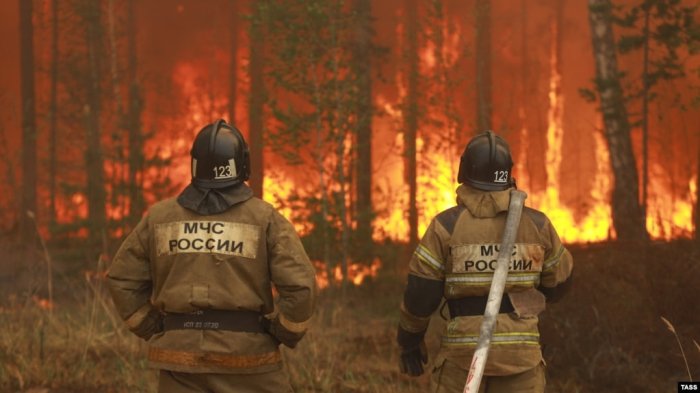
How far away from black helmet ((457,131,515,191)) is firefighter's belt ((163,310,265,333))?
130 cm

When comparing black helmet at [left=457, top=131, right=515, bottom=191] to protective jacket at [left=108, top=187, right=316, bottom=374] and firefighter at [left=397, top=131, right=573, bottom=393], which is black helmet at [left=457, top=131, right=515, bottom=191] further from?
protective jacket at [left=108, top=187, right=316, bottom=374]

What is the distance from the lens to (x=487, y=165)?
13.6 ft

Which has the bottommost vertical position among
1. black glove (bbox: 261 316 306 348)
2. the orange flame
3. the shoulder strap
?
the orange flame

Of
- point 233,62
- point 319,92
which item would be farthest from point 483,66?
point 233,62

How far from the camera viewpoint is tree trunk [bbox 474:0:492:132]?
68.8ft

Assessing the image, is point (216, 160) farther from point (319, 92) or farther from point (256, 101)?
point (256, 101)

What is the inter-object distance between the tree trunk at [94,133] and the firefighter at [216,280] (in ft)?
37.4

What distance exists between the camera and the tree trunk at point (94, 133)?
15477 millimetres

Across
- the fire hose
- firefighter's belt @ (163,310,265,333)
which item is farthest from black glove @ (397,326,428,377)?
firefighter's belt @ (163,310,265,333)

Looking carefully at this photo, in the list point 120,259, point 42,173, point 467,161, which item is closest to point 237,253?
point 120,259

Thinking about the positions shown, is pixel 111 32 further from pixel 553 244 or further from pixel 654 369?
pixel 553 244

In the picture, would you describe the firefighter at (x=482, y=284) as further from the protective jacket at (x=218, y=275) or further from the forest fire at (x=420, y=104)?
the forest fire at (x=420, y=104)

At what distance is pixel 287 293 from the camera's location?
3.90 metres

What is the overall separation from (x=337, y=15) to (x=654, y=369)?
8.10 meters
